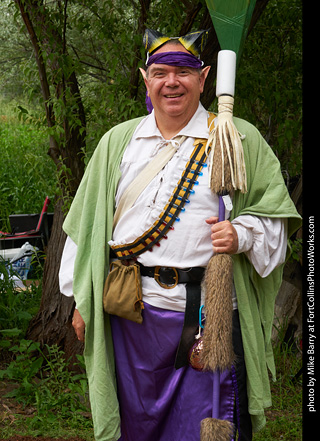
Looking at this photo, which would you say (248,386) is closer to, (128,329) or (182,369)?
(182,369)

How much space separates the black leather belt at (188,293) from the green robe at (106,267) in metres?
0.20

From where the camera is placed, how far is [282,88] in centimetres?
522

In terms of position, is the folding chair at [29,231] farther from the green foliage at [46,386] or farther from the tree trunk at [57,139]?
the green foliage at [46,386]

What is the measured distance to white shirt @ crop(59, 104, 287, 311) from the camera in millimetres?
2918

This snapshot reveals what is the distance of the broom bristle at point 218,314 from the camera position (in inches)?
110

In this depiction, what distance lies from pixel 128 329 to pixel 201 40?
1.48 metres

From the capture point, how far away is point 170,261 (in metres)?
2.94

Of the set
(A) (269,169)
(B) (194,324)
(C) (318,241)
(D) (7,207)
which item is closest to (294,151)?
(C) (318,241)

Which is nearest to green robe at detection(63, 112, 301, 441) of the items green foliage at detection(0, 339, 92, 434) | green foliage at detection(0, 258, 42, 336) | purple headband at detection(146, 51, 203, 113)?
purple headband at detection(146, 51, 203, 113)

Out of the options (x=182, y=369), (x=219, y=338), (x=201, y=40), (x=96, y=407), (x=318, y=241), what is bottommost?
(x=96, y=407)

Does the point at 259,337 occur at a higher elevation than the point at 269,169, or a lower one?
lower

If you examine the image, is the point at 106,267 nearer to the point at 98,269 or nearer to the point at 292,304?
the point at 98,269

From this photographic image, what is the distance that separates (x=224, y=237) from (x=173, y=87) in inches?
29.9

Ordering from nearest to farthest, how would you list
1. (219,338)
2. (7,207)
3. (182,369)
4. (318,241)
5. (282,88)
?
(219,338) → (182,369) → (318,241) → (282,88) → (7,207)
